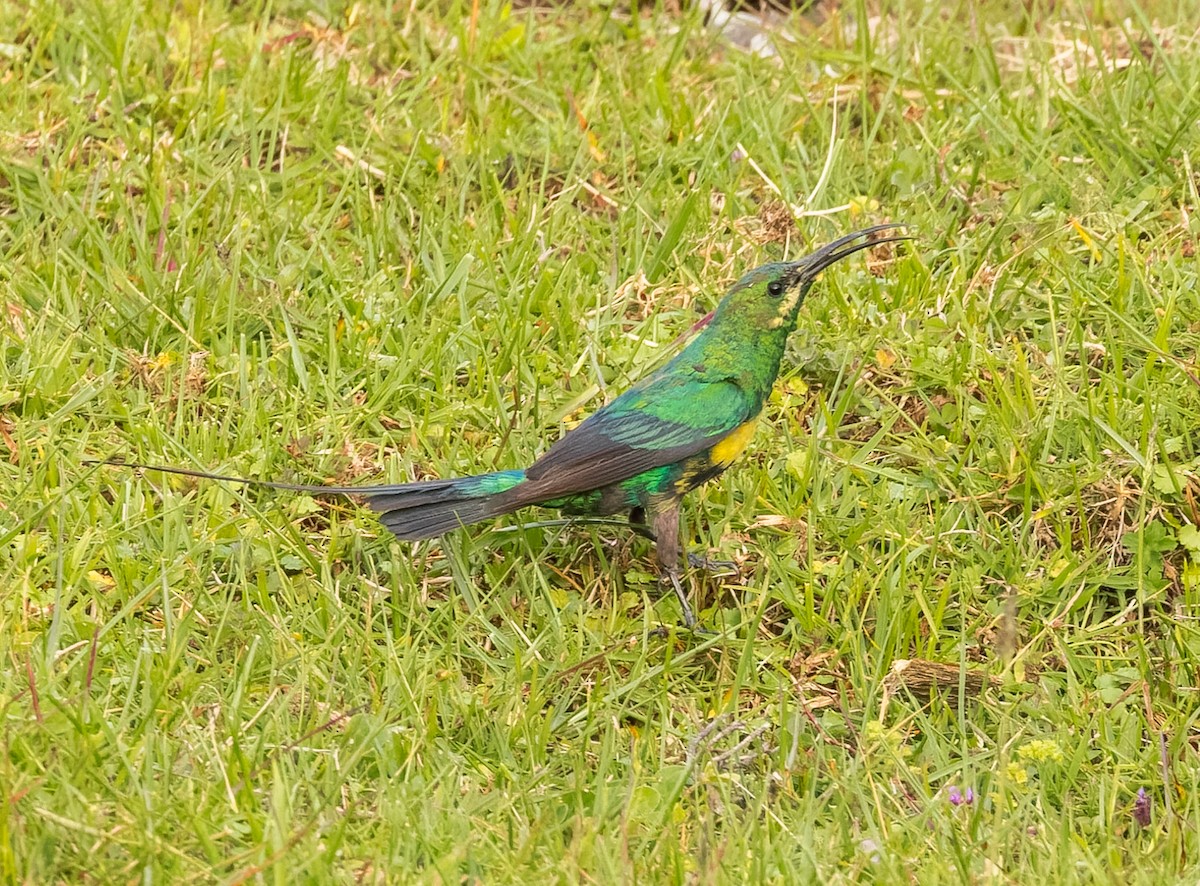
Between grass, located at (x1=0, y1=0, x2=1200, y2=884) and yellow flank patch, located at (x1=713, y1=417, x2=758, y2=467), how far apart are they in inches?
10.8

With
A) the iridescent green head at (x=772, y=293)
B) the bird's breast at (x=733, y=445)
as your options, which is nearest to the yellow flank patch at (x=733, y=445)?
the bird's breast at (x=733, y=445)

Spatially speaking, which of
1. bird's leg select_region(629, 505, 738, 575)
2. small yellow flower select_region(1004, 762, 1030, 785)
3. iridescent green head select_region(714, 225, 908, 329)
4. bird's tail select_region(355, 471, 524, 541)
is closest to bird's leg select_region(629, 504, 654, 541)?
bird's leg select_region(629, 505, 738, 575)

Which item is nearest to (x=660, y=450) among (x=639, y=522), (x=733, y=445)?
(x=733, y=445)

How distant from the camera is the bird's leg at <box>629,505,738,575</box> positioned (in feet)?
14.5

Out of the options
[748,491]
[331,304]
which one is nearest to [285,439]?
[331,304]

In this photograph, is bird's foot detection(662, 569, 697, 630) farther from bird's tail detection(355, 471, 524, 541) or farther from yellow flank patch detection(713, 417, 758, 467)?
bird's tail detection(355, 471, 524, 541)

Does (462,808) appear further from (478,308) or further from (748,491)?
(478,308)

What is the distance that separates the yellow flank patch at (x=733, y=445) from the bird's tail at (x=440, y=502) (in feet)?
1.85

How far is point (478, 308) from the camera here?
528cm

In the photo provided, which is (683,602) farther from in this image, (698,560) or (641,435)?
(641,435)

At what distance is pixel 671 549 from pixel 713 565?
7.1 inches

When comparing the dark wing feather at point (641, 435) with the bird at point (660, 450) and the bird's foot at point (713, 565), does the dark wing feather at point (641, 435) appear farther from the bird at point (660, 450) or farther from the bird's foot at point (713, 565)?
the bird's foot at point (713, 565)

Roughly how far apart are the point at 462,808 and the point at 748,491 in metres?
1.52

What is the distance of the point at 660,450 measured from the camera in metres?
4.30
